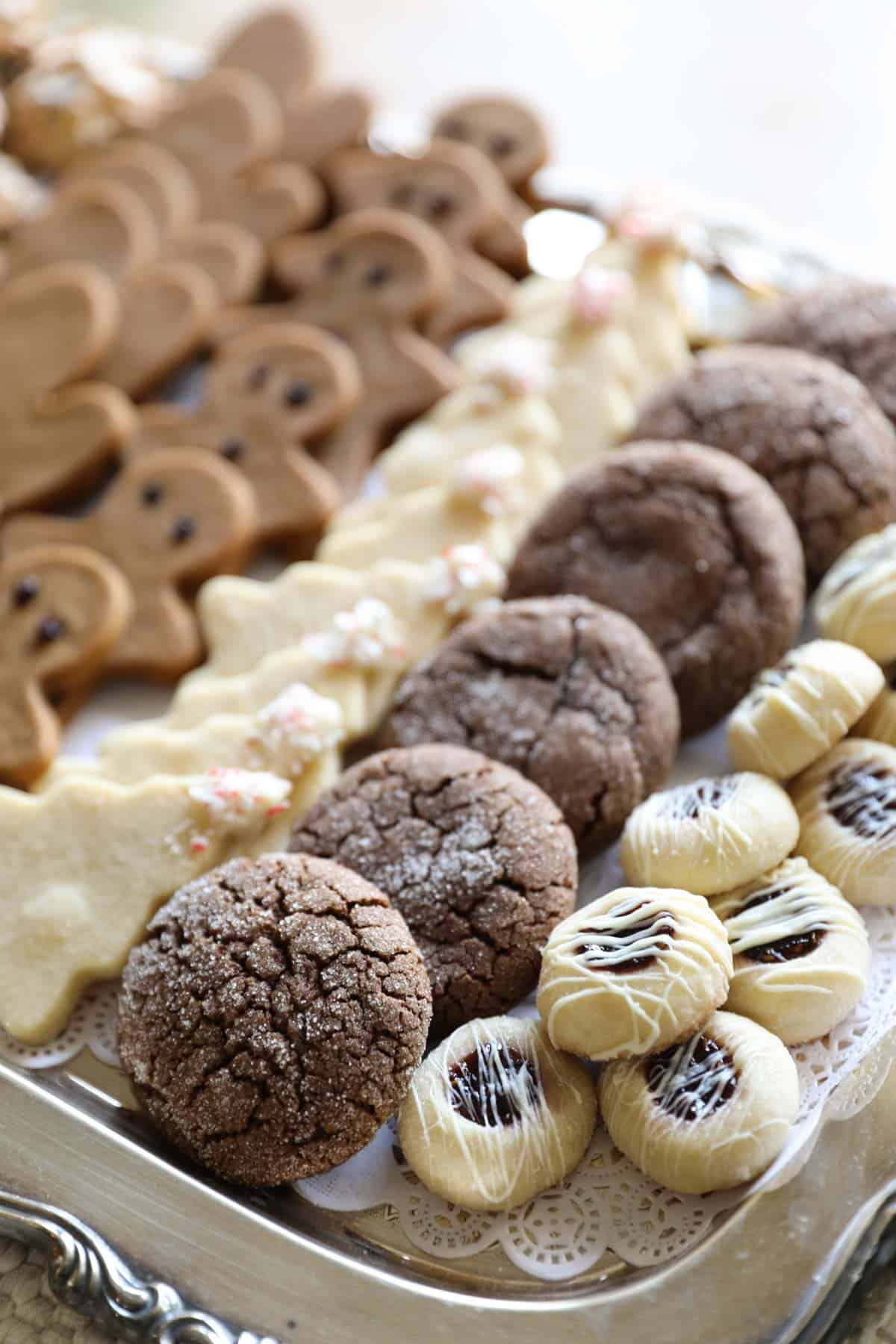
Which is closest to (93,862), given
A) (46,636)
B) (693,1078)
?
(46,636)

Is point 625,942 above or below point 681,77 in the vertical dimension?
below

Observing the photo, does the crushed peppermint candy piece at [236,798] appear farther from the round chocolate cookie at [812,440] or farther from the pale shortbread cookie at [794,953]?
the round chocolate cookie at [812,440]

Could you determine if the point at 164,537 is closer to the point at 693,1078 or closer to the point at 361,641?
the point at 361,641

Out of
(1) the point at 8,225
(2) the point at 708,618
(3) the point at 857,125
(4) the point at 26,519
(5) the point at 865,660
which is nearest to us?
(5) the point at 865,660

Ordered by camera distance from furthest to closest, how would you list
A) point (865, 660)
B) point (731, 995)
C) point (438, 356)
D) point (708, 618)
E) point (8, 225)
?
point (8, 225) → point (438, 356) → point (708, 618) → point (865, 660) → point (731, 995)

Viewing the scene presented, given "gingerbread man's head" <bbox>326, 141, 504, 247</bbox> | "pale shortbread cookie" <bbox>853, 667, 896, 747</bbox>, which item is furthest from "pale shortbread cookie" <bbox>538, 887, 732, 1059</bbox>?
"gingerbread man's head" <bbox>326, 141, 504, 247</bbox>

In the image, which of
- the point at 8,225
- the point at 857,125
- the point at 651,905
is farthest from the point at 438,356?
the point at 857,125

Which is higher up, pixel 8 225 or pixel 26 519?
pixel 8 225

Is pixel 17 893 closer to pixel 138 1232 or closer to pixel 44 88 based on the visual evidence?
pixel 138 1232
